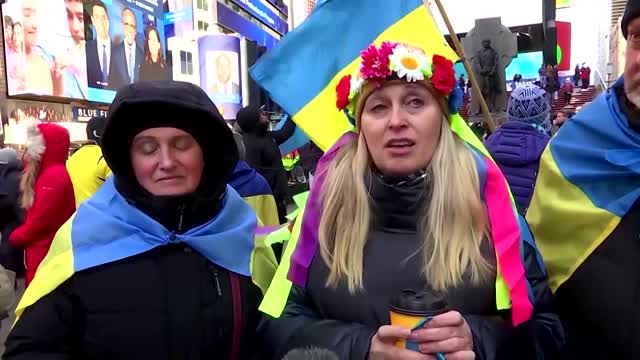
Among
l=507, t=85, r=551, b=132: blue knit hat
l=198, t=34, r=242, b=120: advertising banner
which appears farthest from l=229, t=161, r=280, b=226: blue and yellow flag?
l=198, t=34, r=242, b=120: advertising banner

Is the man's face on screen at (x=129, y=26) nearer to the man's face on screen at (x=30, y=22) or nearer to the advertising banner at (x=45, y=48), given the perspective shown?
the advertising banner at (x=45, y=48)

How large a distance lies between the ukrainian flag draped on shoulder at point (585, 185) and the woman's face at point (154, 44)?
93.5ft

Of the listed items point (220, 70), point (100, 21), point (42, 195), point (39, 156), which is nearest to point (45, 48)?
point (100, 21)

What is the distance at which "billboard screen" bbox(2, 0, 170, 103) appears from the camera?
59.6 feet

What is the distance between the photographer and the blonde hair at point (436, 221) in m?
1.85

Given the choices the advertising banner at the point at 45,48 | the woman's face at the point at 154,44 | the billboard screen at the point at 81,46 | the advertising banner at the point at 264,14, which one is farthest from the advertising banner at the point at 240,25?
the advertising banner at the point at 45,48

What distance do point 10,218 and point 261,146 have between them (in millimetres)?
2811

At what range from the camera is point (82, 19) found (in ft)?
72.7

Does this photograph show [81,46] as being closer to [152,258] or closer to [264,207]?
[264,207]

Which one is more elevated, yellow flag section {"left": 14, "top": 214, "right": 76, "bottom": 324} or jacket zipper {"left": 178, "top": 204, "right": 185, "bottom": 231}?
jacket zipper {"left": 178, "top": 204, "right": 185, "bottom": 231}

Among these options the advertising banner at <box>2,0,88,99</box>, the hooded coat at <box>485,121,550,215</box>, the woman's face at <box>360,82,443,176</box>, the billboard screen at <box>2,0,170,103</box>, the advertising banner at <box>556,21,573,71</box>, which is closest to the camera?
the woman's face at <box>360,82,443,176</box>

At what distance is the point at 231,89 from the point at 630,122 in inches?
1321

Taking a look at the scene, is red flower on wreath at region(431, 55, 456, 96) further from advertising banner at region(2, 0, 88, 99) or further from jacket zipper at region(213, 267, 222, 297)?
advertising banner at region(2, 0, 88, 99)

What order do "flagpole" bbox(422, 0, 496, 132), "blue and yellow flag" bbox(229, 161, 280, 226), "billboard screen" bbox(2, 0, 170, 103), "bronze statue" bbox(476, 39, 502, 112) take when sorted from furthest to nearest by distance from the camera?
"billboard screen" bbox(2, 0, 170, 103), "bronze statue" bbox(476, 39, 502, 112), "blue and yellow flag" bbox(229, 161, 280, 226), "flagpole" bbox(422, 0, 496, 132)
